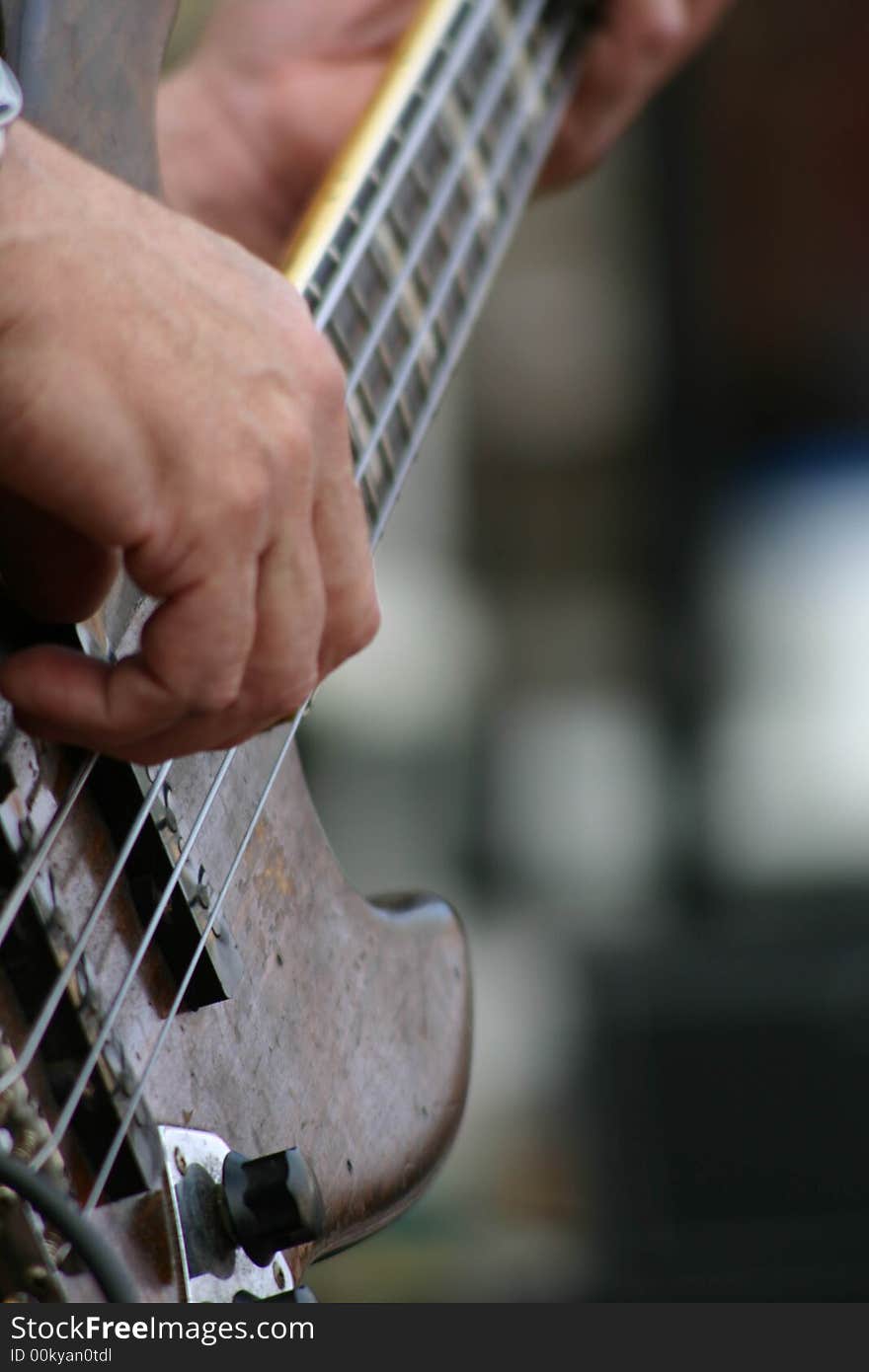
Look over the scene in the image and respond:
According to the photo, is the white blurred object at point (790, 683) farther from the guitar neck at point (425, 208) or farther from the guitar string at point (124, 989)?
the guitar string at point (124, 989)

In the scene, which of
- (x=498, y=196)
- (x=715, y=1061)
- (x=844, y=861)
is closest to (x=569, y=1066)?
(x=715, y=1061)

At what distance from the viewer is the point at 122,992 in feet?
1.86

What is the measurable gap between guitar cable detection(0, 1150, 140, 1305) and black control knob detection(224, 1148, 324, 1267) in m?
0.08

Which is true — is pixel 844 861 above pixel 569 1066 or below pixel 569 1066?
below

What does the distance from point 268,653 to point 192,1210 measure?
0.19 m

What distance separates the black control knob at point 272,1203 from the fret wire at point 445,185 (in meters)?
0.35

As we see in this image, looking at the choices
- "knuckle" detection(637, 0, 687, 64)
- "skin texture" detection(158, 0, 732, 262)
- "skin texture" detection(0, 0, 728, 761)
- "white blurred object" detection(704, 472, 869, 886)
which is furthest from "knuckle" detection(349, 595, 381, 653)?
"white blurred object" detection(704, 472, 869, 886)

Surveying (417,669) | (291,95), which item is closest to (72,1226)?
(291,95)

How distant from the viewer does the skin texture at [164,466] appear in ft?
1.45

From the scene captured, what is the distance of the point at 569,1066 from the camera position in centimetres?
238

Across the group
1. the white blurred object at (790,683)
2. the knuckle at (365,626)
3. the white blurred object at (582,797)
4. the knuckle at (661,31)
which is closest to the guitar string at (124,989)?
the knuckle at (365,626)

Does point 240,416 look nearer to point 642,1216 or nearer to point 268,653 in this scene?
point 268,653

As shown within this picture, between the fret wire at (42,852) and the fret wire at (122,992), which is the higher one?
the fret wire at (42,852)

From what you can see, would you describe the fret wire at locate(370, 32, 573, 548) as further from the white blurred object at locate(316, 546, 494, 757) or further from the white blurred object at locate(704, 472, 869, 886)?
the white blurred object at locate(316, 546, 494, 757)
